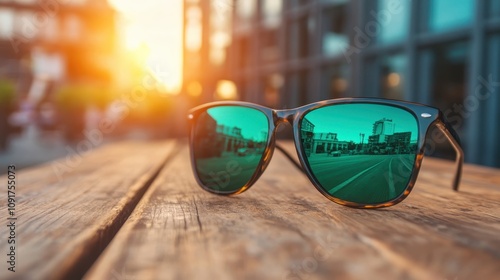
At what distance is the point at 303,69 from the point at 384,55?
1471 mm

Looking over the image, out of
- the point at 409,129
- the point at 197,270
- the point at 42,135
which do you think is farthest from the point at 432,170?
the point at 42,135

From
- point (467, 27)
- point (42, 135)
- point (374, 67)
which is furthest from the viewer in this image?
point (42, 135)

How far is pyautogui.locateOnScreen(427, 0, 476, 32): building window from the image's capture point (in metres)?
2.74

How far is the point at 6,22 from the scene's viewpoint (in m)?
14.7

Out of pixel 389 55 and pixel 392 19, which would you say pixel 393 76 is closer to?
pixel 389 55

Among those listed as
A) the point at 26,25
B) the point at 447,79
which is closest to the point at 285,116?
the point at 447,79

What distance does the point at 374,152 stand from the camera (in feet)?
2.19

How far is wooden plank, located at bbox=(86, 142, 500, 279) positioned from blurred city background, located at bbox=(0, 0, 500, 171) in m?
2.27

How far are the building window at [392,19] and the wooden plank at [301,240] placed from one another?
112 inches

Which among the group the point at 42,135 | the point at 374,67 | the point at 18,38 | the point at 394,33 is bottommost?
the point at 42,135

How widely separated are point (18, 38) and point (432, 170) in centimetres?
1635

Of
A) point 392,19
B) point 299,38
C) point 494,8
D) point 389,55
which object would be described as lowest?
Answer: point 389,55

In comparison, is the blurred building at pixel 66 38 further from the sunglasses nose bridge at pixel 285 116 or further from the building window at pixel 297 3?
the sunglasses nose bridge at pixel 285 116

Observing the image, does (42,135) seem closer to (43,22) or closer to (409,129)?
(409,129)
